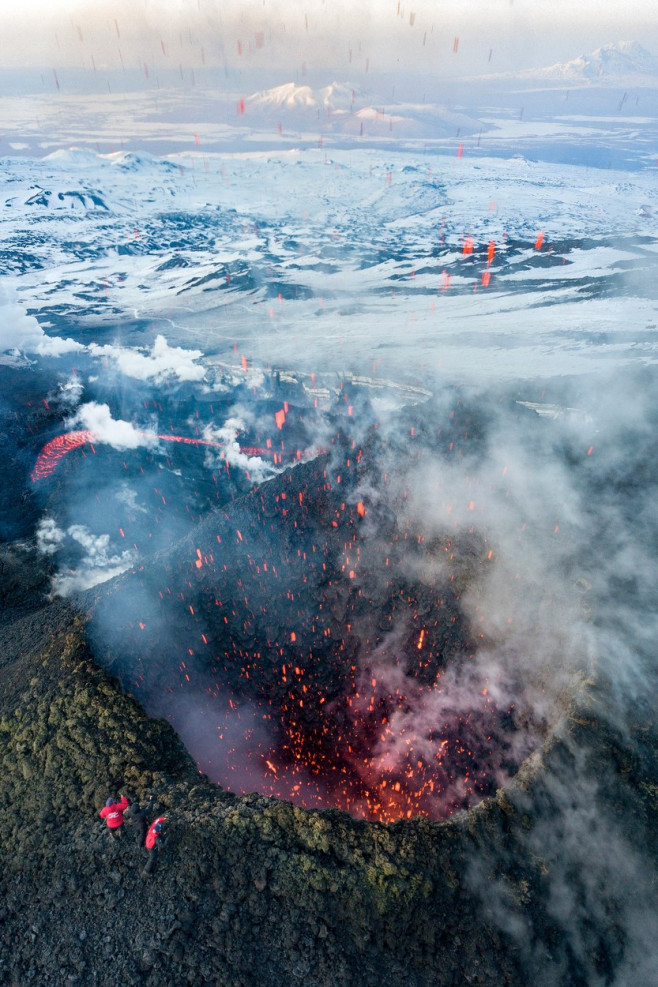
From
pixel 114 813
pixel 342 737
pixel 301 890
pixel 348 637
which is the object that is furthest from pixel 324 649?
pixel 301 890

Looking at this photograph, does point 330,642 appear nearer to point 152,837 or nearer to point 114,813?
point 114,813

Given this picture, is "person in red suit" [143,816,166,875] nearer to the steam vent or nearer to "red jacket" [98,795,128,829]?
the steam vent

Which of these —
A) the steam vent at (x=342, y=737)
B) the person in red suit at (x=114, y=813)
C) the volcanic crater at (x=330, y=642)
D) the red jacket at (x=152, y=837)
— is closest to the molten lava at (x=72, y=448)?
the steam vent at (x=342, y=737)

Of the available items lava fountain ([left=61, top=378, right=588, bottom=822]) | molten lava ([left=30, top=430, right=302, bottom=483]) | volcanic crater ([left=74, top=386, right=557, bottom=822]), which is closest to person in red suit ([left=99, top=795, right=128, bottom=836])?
volcanic crater ([left=74, top=386, right=557, bottom=822])

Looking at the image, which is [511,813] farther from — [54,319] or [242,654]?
[54,319]

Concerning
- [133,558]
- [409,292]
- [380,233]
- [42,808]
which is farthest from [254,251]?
[42,808]
